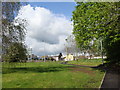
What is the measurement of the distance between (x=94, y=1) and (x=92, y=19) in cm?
249

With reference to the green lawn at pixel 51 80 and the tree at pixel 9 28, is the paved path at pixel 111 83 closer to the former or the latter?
the green lawn at pixel 51 80

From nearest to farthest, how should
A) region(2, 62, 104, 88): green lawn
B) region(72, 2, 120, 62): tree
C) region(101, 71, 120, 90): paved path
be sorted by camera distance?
region(2, 62, 104, 88): green lawn < region(101, 71, 120, 90): paved path < region(72, 2, 120, 62): tree

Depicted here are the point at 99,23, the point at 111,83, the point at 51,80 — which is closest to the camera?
the point at 111,83

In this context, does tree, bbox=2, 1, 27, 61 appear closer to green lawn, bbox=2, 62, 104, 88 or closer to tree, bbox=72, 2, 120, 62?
green lawn, bbox=2, 62, 104, 88

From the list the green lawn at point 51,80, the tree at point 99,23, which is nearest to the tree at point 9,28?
the green lawn at point 51,80

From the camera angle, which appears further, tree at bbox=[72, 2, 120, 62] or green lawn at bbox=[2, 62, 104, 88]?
tree at bbox=[72, 2, 120, 62]

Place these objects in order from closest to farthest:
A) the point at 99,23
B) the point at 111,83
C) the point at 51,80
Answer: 1. the point at 111,83
2. the point at 51,80
3. the point at 99,23

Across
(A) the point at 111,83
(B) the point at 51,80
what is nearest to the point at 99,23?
(A) the point at 111,83

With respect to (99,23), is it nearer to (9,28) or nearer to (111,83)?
(111,83)

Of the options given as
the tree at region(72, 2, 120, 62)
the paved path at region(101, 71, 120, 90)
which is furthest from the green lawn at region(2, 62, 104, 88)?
the tree at region(72, 2, 120, 62)

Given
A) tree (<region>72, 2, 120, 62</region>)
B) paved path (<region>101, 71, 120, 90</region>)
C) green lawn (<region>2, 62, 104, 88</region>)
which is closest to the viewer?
green lawn (<region>2, 62, 104, 88</region>)

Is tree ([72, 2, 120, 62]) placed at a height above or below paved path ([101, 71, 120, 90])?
above

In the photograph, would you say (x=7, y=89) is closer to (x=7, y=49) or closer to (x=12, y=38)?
(x=7, y=49)

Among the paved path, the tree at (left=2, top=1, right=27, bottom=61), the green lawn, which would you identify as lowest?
the paved path
